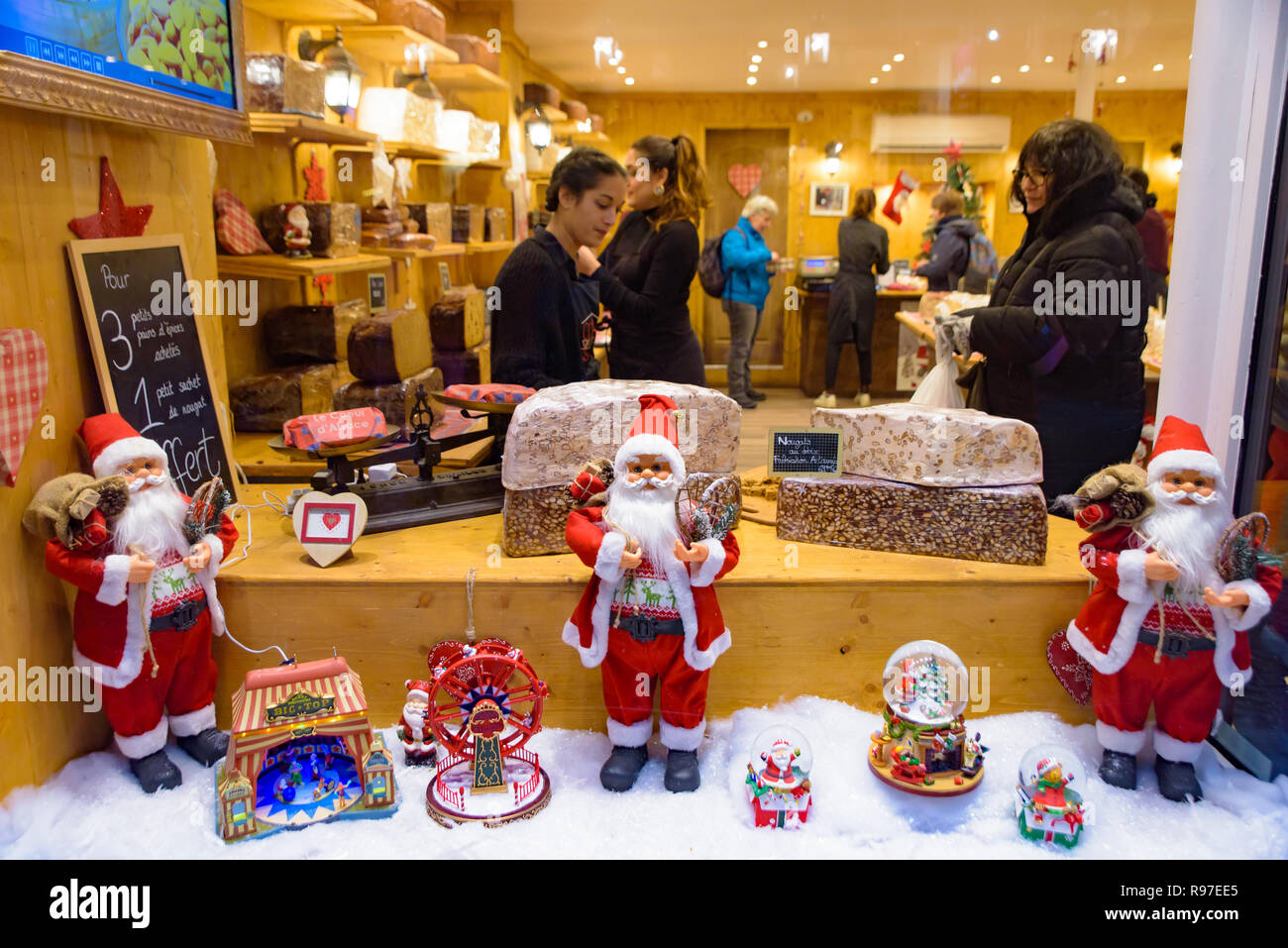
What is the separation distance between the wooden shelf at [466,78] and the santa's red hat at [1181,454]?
2044 millimetres

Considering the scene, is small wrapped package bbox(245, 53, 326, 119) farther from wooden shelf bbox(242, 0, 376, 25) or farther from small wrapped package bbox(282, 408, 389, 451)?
small wrapped package bbox(282, 408, 389, 451)

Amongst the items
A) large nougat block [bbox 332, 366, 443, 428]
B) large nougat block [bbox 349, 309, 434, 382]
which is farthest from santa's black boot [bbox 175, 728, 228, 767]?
large nougat block [bbox 349, 309, 434, 382]

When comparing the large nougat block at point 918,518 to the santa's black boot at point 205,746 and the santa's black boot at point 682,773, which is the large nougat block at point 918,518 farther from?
the santa's black boot at point 205,746

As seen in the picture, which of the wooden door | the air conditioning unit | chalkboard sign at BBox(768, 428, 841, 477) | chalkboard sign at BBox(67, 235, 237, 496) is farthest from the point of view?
the wooden door

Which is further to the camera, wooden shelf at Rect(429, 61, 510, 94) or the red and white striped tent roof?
wooden shelf at Rect(429, 61, 510, 94)

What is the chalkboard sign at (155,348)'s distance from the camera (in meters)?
1.93

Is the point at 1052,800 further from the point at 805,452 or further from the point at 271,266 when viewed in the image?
the point at 271,266

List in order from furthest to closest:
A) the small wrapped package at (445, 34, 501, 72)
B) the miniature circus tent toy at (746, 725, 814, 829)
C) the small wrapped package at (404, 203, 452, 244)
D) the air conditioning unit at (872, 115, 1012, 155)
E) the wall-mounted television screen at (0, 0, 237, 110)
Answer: the small wrapped package at (404, 203, 452, 244)
the small wrapped package at (445, 34, 501, 72)
the air conditioning unit at (872, 115, 1012, 155)
the miniature circus tent toy at (746, 725, 814, 829)
the wall-mounted television screen at (0, 0, 237, 110)

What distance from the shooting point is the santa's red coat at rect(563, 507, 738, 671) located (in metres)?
1.73

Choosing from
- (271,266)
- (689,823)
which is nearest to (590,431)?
(689,823)

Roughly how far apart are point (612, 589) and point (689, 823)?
0.44 meters

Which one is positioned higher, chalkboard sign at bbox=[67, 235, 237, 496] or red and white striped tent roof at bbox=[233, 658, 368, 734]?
chalkboard sign at bbox=[67, 235, 237, 496]

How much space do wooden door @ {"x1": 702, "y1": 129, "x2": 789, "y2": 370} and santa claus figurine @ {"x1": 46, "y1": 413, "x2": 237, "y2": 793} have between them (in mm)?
1336

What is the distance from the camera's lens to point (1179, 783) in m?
1.78
